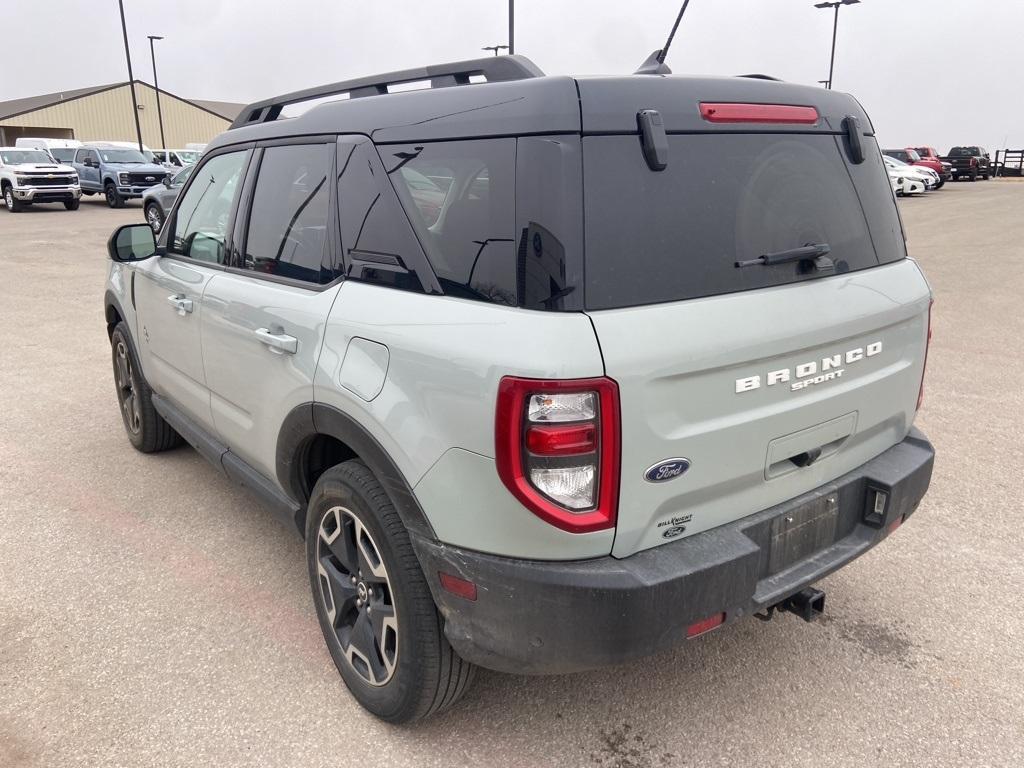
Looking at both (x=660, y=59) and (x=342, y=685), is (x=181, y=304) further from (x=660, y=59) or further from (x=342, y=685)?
(x=660, y=59)

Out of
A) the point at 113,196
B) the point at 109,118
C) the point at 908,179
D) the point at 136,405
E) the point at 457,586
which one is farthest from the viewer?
the point at 109,118

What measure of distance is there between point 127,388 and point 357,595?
9.75ft

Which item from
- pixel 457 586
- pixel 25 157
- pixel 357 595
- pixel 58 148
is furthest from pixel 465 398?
pixel 58 148

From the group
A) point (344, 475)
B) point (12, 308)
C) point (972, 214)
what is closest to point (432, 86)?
point (344, 475)

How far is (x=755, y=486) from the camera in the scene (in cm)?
225

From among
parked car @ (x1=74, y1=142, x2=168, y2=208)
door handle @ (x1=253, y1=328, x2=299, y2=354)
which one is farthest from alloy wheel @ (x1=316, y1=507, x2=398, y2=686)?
parked car @ (x1=74, y1=142, x2=168, y2=208)

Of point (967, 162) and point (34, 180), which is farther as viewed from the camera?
point (967, 162)

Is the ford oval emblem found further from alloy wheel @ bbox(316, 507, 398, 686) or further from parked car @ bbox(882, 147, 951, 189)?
parked car @ bbox(882, 147, 951, 189)

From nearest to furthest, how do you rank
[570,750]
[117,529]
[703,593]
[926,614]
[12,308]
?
[703,593] → [570,750] → [926,614] → [117,529] → [12,308]

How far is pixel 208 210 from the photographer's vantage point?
360 cm

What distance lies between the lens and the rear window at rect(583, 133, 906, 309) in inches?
78.3

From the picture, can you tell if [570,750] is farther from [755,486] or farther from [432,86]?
[432,86]

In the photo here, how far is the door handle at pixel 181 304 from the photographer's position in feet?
11.5

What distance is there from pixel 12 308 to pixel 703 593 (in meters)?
9.73
